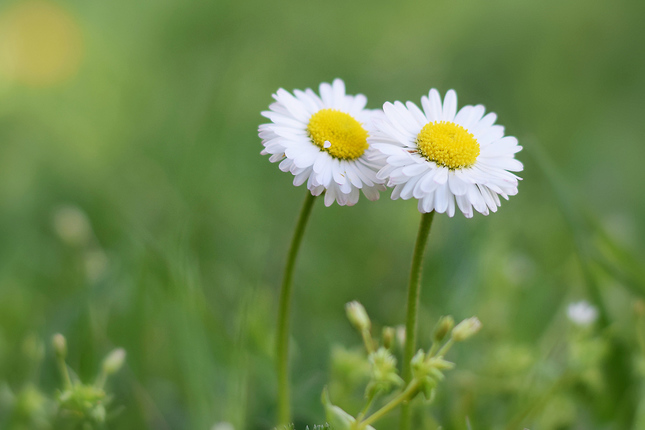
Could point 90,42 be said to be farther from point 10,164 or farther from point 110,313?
point 110,313

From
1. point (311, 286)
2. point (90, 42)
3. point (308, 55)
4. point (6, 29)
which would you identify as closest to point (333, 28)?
point (308, 55)

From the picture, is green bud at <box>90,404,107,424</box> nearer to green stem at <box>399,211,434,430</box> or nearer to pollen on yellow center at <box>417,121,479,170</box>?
green stem at <box>399,211,434,430</box>

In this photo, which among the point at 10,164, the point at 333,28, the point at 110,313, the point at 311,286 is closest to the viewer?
the point at 110,313

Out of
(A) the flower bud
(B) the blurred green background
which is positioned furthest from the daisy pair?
(B) the blurred green background

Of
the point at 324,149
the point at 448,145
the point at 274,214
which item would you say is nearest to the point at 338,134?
the point at 324,149

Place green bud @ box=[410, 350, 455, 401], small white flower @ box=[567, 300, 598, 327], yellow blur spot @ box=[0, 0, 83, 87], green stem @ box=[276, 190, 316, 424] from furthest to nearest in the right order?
yellow blur spot @ box=[0, 0, 83, 87]
small white flower @ box=[567, 300, 598, 327]
green stem @ box=[276, 190, 316, 424]
green bud @ box=[410, 350, 455, 401]
